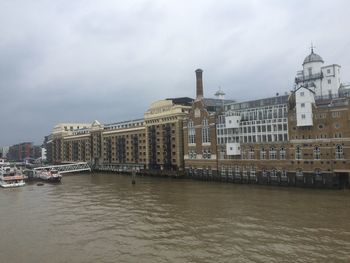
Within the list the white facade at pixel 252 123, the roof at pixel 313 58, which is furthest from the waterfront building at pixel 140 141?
the roof at pixel 313 58

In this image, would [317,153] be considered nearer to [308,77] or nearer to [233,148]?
[233,148]

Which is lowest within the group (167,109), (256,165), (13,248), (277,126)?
(13,248)

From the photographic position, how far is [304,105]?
66.2 metres

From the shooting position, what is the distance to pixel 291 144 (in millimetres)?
68562

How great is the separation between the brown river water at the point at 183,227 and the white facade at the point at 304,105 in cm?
1284

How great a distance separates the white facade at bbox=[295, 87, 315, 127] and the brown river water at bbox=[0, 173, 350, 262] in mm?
12842

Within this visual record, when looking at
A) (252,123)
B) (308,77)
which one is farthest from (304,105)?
(308,77)

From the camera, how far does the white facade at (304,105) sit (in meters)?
65.7

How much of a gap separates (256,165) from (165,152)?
36.2m

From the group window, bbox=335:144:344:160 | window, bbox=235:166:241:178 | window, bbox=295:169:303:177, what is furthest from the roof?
window, bbox=235:166:241:178

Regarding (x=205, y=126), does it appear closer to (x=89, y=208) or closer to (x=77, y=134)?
(x=89, y=208)

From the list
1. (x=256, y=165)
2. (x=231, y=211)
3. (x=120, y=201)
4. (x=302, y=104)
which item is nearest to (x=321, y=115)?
(x=302, y=104)

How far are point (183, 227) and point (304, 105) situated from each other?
3857 cm

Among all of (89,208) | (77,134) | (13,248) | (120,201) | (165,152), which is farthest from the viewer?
(77,134)
